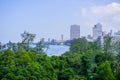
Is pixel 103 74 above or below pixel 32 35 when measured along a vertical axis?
below

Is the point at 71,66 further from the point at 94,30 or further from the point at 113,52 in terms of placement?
the point at 94,30

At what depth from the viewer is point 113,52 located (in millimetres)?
21016

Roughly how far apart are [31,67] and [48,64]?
74.2 inches

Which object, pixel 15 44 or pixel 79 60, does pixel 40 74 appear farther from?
pixel 15 44

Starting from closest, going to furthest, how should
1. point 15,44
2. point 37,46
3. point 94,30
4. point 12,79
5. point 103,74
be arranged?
point 12,79, point 103,74, point 15,44, point 37,46, point 94,30

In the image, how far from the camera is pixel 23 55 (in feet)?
59.2

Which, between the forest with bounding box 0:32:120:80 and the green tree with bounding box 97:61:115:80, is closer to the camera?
the forest with bounding box 0:32:120:80

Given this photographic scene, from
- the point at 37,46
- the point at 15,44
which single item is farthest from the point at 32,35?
the point at 15,44

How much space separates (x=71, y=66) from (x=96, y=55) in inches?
72.2

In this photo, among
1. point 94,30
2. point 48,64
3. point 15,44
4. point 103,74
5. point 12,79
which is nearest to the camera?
point 12,79

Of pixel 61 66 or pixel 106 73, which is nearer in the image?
pixel 106 73

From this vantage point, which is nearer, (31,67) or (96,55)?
(31,67)

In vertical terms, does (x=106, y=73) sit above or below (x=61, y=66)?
below

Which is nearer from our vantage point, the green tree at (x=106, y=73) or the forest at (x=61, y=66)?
the forest at (x=61, y=66)
